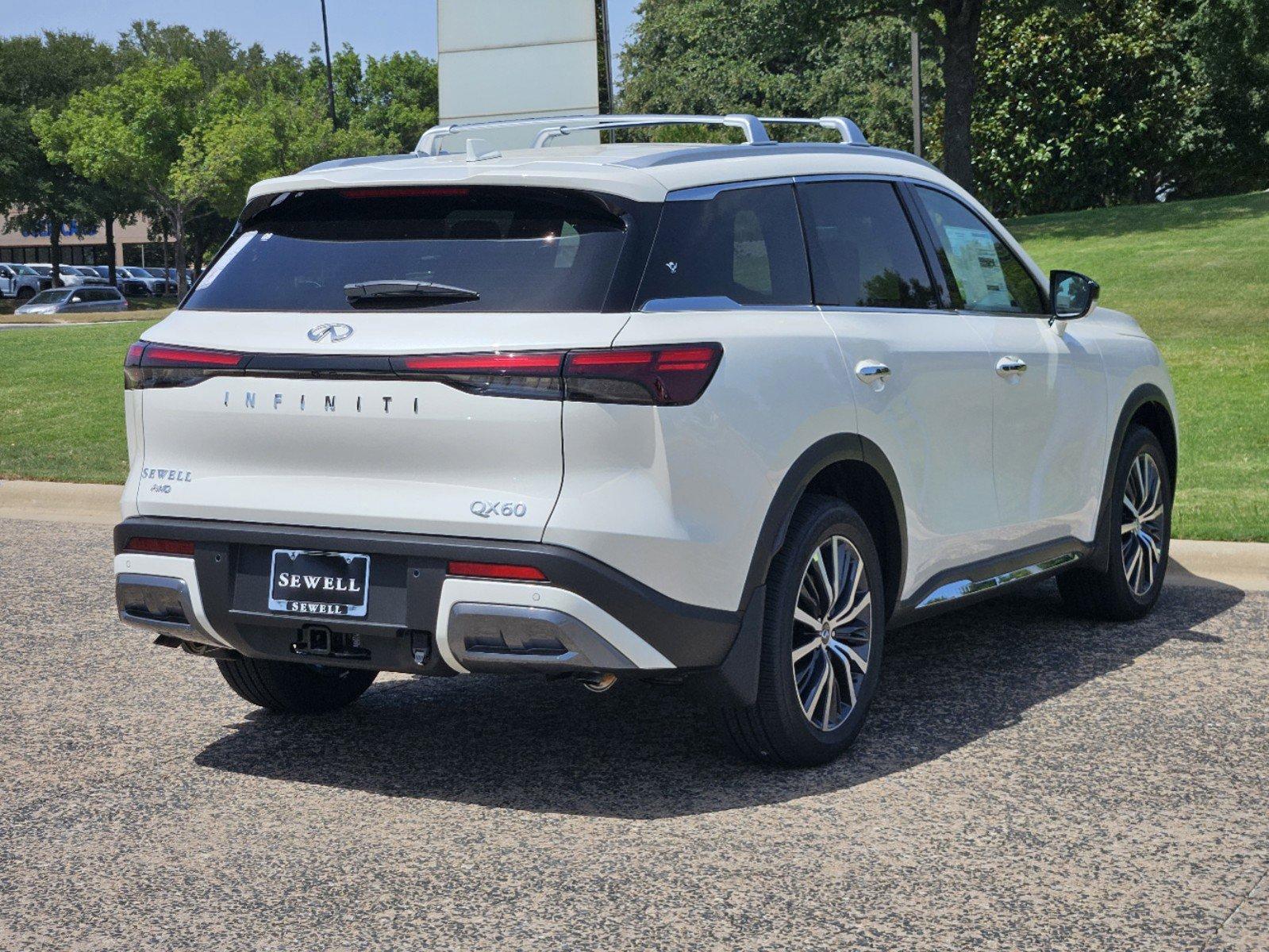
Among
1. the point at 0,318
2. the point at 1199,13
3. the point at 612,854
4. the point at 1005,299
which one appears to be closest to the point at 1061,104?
the point at 1199,13

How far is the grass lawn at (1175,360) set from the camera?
34.8 feet

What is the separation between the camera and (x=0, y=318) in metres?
44.2

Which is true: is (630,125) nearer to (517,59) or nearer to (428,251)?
(428,251)

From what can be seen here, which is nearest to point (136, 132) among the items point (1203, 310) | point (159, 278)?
point (159, 278)

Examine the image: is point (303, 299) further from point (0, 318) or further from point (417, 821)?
point (0, 318)

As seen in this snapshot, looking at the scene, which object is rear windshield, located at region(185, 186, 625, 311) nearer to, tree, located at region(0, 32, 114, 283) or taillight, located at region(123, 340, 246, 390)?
taillight, located at region(123, 340, 246, 390)

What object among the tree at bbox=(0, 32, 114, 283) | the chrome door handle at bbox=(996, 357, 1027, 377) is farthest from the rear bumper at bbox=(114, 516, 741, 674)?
the tree at bbox=(0, 32, 114, 283)

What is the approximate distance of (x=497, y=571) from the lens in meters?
4.30

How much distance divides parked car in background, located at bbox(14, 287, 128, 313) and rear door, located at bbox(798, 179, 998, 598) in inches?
1870

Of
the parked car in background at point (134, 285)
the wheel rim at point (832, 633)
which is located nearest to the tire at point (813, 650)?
the wheel rim at point (832, 633)

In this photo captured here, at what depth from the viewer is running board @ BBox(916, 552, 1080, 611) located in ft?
18.6

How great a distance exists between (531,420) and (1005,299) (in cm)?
272

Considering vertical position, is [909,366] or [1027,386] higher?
[909,366]

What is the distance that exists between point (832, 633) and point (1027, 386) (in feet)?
5.30
